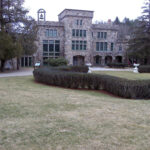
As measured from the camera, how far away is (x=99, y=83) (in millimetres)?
10391

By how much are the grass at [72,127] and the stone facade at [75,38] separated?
27.7 m

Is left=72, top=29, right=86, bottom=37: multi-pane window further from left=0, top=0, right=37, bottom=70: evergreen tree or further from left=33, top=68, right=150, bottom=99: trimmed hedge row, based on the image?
left=33, top=68, right=150, bottom=99: trimmed hedge row

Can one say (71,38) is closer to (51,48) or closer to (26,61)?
(51,48)

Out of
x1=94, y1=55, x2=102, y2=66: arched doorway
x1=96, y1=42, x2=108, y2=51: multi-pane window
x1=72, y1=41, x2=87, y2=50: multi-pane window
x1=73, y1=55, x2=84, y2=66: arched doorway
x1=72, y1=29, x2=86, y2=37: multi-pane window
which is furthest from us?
x1=94, y1=55, x2=102, y2=66: arched doorway

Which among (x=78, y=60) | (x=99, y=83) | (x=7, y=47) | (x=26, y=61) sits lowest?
(x=99, y=83)

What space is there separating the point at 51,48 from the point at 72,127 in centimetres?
3064

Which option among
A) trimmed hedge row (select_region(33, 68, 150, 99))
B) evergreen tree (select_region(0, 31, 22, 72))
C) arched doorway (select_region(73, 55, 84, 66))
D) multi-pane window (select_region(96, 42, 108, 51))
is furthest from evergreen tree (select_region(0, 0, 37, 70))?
multi-pane window (select_region(96, 42, 108, 51))

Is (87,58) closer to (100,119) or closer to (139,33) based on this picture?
(139,33)

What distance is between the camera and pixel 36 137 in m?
3.54

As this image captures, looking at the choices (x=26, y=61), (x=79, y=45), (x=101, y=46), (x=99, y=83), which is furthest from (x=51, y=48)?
(x=99, y=83)

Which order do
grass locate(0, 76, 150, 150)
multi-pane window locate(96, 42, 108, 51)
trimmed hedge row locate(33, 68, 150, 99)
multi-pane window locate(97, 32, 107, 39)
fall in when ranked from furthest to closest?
multi-pane window locate(96, 42, 108, 51)
multi-pane window locate(97, 32, 107, 39)
trimmed hedge row locate(33, 68, 150, 99)
grass locate(0, 76, 150, 150)

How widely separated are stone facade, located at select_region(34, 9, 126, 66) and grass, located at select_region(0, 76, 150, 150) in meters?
27.7

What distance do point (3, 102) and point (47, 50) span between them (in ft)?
92.8

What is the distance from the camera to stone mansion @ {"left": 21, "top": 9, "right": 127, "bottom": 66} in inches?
1294
